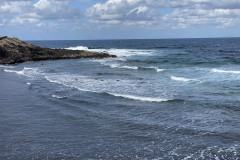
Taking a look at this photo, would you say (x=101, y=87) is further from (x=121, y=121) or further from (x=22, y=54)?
(x=22, y=54)

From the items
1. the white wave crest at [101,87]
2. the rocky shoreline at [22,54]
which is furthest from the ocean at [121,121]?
the rocky shoreline at [22,54]

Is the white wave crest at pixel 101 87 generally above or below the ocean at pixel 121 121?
above

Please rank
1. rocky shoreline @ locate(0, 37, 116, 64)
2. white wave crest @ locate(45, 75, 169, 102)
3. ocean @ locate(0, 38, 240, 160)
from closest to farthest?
1. ocean @ locate(0, 38, 240, 160)
2. white wave crest @ locate(45, 75, 169, 102)
3. rocky shoreline @ locate(0, 37, 116, 64)

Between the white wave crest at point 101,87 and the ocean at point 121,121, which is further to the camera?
the white wave crest at point 101,87

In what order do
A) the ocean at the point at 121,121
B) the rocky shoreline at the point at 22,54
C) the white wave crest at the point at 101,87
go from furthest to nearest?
the rocky shoreline at the point at 22,54
the white wave crest at the point at 101,87
the ocean at the point at 121,121

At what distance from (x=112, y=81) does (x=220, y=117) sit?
1580cm

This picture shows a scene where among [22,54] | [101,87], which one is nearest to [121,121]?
[101,87]

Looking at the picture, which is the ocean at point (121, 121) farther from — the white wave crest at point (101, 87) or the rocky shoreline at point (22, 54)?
the rocky shoreline at point (22, 54)

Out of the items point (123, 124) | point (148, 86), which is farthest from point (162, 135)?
point (148, 86)

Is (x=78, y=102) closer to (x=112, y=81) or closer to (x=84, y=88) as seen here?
(x=84, y=88)

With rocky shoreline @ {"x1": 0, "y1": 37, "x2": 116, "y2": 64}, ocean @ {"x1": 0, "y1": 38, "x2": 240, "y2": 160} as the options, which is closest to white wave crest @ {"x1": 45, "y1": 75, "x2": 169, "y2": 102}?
ocean @ {"x1": 0, "y1": 38, "x2": 240, "y2": 160}

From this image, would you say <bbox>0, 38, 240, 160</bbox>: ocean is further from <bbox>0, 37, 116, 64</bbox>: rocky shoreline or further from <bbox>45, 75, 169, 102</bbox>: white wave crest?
<bbox>0, 37, 116, 64</bbox>: rocky shoreline

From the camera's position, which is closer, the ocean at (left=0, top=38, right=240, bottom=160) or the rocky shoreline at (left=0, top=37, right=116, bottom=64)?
the ocean at (left=0, top=38, right=240, bottom=160)

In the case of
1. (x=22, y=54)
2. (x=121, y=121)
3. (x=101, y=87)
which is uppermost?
(x=22, y=54)
